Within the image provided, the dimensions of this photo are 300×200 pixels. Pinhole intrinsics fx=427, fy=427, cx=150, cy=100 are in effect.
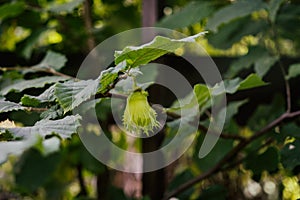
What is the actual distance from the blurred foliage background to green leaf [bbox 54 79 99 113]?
0.62 feet

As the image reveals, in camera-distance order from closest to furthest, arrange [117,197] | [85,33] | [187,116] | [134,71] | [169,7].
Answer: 1. [134,71]
2. [187,116]
3. [117,197]
4. [85,33]
5. [169,7]

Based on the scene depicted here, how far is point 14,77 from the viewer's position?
66 centimetres

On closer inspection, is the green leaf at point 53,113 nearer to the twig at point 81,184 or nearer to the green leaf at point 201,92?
the green leaf at point 201,92

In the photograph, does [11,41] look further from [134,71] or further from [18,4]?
[134,71]

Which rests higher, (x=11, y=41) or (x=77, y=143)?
(x=11, y=41)

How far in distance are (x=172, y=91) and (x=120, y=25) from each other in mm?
247

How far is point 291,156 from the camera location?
56 cm

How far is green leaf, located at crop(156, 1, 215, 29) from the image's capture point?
32.5 inches

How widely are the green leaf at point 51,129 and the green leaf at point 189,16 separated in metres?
0.51

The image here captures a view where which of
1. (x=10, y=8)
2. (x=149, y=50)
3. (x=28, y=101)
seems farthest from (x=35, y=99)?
(x=10, y=8)

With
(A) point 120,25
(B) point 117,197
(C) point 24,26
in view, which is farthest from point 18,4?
(B) point 117,197

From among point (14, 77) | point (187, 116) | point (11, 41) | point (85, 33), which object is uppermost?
point (11, 41)

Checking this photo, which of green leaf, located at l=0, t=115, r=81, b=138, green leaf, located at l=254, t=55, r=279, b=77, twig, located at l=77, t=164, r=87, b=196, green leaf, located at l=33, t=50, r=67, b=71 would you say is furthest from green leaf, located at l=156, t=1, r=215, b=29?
green leaf, located at l=0, t=115, r=81, b=138

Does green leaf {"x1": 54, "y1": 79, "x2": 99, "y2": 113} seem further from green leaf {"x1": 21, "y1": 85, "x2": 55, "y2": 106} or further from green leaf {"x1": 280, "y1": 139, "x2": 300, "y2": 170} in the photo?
green leaf {"x1": 280, "y1": 139, "x2": 300, "y2": 170}
